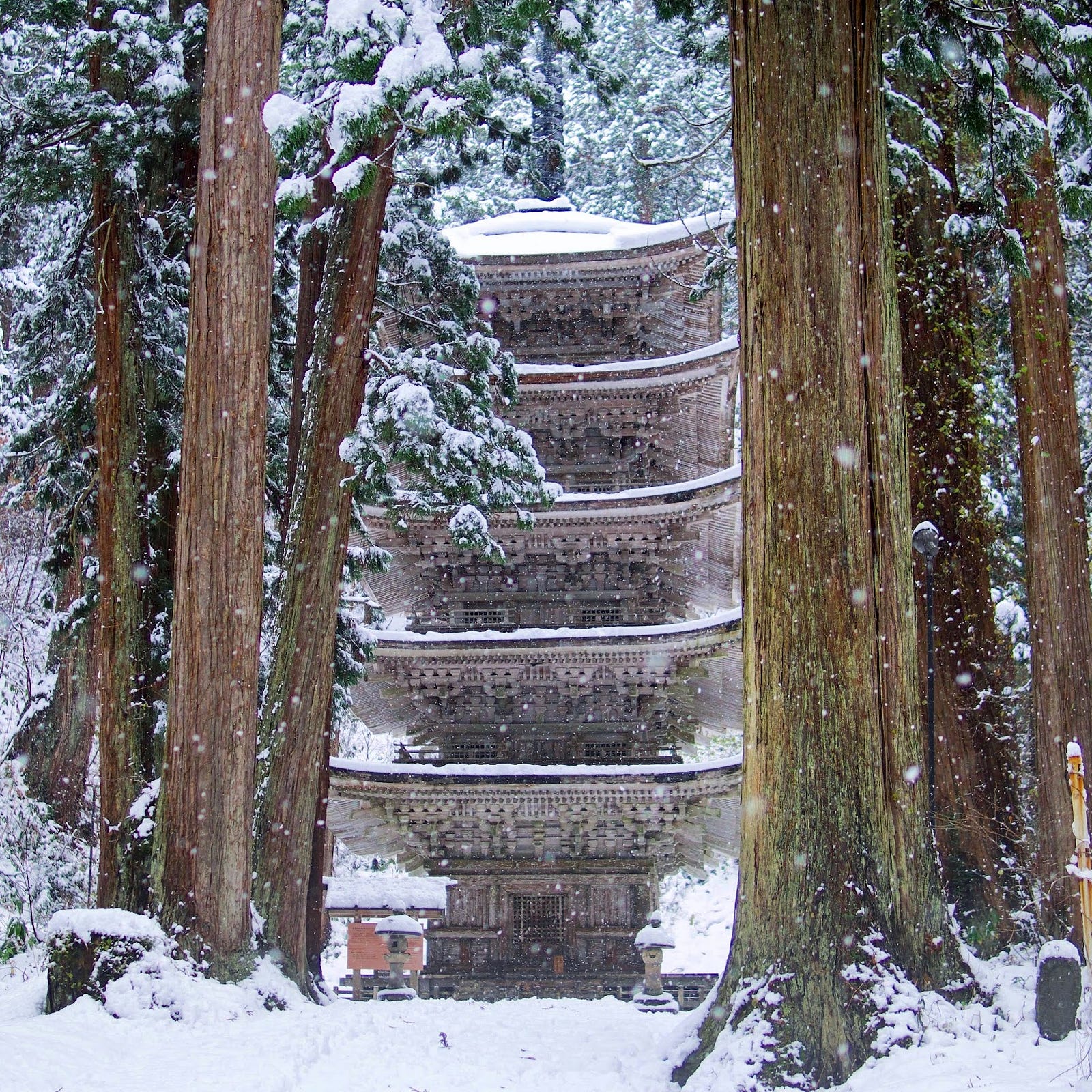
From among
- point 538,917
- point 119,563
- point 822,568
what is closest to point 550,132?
point 119,563

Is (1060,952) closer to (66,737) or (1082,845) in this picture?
(1082,845)

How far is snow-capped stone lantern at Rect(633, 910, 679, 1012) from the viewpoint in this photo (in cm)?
1241

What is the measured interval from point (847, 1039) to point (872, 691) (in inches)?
53.0

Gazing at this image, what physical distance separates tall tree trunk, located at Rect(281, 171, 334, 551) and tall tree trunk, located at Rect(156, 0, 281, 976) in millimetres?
1954

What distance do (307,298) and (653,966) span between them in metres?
8.05

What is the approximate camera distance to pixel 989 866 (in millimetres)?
7691

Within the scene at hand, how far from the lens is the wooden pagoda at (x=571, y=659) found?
12.2 metres

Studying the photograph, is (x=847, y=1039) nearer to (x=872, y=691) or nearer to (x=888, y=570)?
(x=872, y=691)

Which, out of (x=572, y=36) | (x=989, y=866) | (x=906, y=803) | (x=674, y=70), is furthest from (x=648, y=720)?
(x=674, y=70)

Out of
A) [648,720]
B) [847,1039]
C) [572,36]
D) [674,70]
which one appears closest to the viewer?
[847,1039]

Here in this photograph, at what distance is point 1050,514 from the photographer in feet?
29.3

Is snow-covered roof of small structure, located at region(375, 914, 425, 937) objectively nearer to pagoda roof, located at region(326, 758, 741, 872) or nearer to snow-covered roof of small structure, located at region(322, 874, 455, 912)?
snow-covered roof of small structure, located at region(322, 874, 455, 912)

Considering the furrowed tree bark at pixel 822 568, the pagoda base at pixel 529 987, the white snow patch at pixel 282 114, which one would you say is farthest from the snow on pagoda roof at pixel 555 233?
the pagoda base at pixel 529 987

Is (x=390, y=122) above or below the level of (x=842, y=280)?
above
